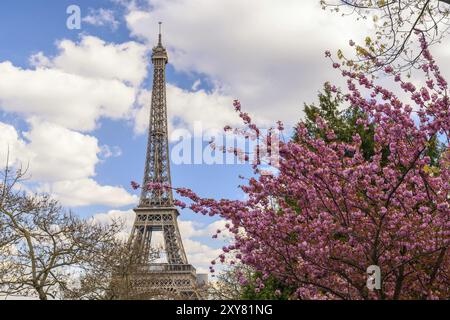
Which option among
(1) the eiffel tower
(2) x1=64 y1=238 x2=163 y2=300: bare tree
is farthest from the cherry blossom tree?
(1) the eiffel tower

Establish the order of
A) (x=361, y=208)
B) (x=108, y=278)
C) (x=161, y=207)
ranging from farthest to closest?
(x=161, y=207) → (x=108, y=278) → (x=361, y=208)

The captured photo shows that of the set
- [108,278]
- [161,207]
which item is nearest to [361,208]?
[108,278]

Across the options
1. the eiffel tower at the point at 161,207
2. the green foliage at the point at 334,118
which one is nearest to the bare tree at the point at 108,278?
the green foliage at the point at 334,118

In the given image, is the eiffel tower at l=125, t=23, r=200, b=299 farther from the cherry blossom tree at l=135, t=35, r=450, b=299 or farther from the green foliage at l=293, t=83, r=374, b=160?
the cherry blossom tree at l=135, t=35, r=450, b=299

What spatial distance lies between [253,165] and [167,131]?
53.7 m

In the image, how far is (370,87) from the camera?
36.9 feet

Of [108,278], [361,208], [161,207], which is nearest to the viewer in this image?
[361,208]

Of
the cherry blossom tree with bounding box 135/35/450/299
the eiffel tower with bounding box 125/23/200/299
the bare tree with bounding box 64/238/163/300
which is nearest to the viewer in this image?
the cherry blossom tree with bounding box 135/35/450/299

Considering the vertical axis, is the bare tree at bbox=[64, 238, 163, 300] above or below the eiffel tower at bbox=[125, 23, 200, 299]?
below

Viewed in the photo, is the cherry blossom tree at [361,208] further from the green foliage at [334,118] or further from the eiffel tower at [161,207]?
the eiffel tower at [161,207]

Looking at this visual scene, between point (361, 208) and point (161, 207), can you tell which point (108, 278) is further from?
point (161, 207)

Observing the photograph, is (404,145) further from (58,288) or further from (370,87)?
(58,288)

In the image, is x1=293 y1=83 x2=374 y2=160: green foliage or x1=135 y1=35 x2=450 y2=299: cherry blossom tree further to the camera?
x1=293 y1=83 x2=374 y2=160: green foliage
